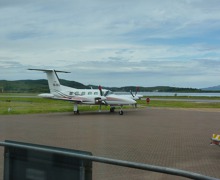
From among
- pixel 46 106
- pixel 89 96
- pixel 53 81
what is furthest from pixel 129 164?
pixel 46 106

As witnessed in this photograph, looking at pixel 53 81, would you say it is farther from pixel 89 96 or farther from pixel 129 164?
pixel 129 164

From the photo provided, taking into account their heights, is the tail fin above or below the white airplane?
above

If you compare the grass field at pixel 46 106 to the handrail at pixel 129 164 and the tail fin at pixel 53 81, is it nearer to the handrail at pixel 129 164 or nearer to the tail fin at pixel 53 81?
the tail fin at pixel 53 81

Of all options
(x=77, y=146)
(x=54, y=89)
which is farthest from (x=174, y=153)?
(x=54, y=89)

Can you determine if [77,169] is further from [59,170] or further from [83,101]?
[83,101]

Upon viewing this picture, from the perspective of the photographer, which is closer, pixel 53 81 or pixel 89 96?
pixel 89 96

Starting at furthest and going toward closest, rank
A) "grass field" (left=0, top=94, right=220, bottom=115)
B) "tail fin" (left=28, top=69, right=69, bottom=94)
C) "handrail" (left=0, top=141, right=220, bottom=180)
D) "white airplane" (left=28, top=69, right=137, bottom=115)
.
A: "tail fin" (left=28, top=69, right=69, bottom=94), "grass field" (left=0, top=94, right=220, bottom=115), "white airplane" (left=28, top=69, right=137, bottom=115), "handrail" (left=0, top=141, right=220, bottom=180)

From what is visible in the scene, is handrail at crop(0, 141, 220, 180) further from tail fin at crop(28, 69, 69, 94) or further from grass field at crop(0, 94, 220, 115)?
tail fin at crop(28, 69, 69, 94)

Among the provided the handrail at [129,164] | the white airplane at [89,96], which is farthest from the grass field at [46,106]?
the handrail at [129,164]

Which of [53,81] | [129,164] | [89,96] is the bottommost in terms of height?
[129,164]

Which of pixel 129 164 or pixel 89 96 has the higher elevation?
pixel 89 96

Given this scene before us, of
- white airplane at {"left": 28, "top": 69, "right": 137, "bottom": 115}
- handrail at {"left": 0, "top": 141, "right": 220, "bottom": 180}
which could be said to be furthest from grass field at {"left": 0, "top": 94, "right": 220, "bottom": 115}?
handrail at {"left": 0, "top": 141, "right": 220, "bottom": 180}

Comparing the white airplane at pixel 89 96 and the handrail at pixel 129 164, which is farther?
the white airplane at pixel 89 96

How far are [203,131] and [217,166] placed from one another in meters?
8.65
